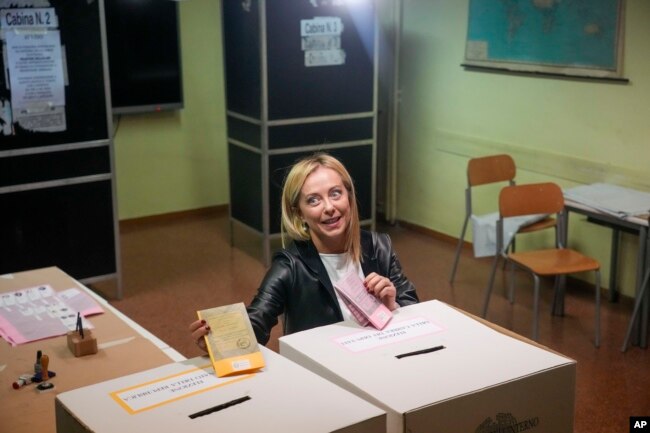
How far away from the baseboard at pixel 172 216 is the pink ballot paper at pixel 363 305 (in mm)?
5119

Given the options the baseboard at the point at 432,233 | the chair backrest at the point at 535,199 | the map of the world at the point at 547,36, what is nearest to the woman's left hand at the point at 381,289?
the chair backrest at the point at 535,199

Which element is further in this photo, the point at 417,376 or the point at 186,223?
the point at 186,223

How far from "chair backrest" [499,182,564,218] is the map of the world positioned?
86 cm

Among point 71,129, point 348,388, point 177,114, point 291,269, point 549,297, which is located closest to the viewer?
point 348,388

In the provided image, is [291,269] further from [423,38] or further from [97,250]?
[423,38]

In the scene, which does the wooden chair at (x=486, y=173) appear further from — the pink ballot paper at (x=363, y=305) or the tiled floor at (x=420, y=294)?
the pink ballot paper at (x=363, y=305)

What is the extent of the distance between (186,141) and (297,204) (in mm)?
4639

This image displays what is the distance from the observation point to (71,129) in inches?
189

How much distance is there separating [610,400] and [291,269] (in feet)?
6.90

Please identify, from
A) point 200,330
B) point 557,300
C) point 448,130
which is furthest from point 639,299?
point 200,330

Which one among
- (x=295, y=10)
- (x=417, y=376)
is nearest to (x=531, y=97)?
(x=295, y=10)

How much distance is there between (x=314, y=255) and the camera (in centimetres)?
241

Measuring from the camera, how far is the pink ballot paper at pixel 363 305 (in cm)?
179

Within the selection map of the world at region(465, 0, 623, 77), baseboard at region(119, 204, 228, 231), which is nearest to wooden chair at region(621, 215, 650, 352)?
map of the world at region(465, 0, 623, 77)
